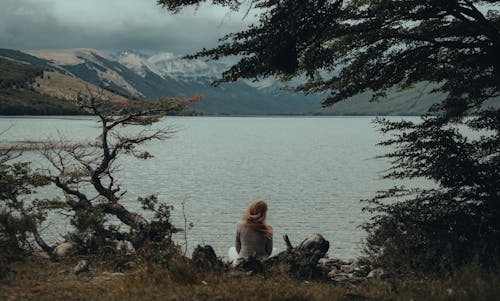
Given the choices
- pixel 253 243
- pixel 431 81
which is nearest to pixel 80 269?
pixel 253 243

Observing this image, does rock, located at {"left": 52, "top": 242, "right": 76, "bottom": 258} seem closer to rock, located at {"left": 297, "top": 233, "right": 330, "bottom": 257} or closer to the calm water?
the calm water

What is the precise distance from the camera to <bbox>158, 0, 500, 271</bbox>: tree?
38.6ft

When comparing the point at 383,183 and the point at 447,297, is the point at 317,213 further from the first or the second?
the point at 447,297

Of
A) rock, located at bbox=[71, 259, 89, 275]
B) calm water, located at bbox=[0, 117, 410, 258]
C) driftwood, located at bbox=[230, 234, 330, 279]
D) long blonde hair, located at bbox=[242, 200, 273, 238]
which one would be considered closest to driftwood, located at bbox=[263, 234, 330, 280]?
driftwood, located at bbox=[230, 234, 330, 279]

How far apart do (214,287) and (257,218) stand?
12.2ft

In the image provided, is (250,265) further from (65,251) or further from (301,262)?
(65,251)

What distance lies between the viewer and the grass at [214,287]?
26.5ft

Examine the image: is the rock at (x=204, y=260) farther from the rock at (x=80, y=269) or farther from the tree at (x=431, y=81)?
the tree at (x=431, y=81)

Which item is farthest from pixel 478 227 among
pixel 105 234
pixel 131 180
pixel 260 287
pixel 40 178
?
pixel 131 180

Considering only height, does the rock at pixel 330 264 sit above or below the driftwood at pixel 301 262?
below

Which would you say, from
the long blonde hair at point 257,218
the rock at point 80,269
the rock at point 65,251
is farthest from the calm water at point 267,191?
the rock at point 80,269

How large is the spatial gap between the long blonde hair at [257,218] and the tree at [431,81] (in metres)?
3.09

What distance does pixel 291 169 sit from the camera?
86.6m

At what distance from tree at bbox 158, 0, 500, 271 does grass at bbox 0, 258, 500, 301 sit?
8.13 feet
